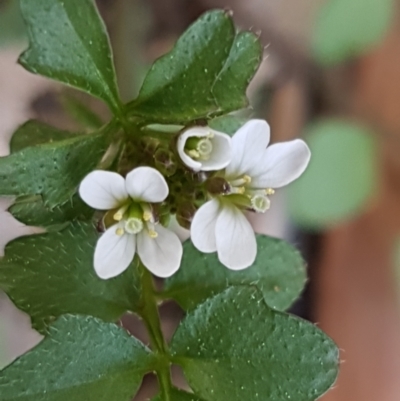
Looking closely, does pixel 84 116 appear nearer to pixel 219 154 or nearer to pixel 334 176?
pixel 219 154

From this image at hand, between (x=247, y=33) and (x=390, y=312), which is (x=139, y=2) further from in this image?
(x=390, y=312)

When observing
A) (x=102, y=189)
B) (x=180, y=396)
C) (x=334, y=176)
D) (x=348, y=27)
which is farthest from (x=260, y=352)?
(x=348, y=27)

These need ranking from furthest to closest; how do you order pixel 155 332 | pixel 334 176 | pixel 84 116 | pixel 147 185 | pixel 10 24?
pixel 334 176 → pixel 10 24 → pixel 84 116 → pixel 155 332 → pixel 147 185

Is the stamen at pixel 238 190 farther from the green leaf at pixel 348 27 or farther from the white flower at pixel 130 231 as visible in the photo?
the green leaf at pixel 348 27

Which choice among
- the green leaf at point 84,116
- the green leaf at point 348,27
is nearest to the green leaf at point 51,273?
the green leaf at point 84,116

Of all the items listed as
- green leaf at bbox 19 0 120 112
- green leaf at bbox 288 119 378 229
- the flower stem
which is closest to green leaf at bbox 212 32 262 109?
green leaf at bbox 19 0 120 112

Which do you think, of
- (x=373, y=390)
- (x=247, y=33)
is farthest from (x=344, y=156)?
(x=247, y=33)
